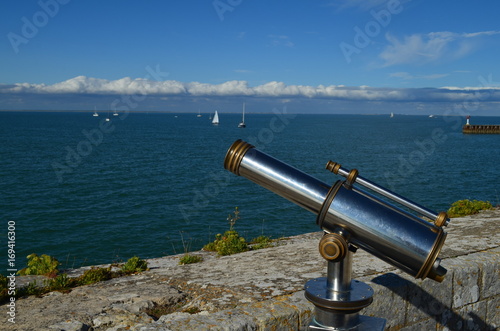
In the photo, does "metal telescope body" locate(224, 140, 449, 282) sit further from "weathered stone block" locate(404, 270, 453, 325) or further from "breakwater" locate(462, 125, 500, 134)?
"breakwater" locate(462, 125, 500, 134)

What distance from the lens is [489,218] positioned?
757 centimetres

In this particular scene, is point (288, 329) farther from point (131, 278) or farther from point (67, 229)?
point (67, 229)

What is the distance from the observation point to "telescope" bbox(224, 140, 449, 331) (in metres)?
2.31

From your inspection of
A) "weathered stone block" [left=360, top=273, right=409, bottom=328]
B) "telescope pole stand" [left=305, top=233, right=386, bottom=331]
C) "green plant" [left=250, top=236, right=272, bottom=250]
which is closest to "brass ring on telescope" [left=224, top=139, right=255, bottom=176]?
"telescope pole stand" [left=305, top=233, right=386, bottom=331]

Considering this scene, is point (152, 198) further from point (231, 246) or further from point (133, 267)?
point (133, 267)

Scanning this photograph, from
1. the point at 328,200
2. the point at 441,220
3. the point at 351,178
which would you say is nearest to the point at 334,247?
the point at 328,200

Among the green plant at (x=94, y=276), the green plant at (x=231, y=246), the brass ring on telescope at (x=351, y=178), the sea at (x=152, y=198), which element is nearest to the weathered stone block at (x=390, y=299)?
the brass ring on telescope at (x=351, y=178)

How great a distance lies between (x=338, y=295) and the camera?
7.93ft

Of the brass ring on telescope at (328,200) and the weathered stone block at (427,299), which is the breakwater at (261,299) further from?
the brass ring on telescope at (328,200)

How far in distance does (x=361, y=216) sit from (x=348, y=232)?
0.11m

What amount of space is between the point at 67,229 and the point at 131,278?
17529 millimetres

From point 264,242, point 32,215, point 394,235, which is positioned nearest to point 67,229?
point 32,215

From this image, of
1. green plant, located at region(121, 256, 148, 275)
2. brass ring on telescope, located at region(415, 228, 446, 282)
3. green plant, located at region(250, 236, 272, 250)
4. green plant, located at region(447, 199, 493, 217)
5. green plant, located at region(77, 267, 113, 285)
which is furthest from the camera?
green plant, located at region(447, 199, 493, 217)

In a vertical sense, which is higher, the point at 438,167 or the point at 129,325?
the point at 129,325
